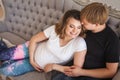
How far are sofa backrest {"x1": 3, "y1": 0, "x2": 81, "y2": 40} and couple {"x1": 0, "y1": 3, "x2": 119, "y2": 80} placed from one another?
1.14 ft

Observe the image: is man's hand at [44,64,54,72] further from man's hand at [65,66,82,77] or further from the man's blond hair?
the man's blond hair

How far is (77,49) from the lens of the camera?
1.62 metres

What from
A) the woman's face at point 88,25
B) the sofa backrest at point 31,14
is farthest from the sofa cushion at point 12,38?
the woman's face at point 88,25

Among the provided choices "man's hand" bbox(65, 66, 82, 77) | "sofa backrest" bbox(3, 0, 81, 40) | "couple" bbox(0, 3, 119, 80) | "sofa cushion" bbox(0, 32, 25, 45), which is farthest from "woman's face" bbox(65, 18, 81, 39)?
"sofa cushion" bbox(0, 32, 25, 45)

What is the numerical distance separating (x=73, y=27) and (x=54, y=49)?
0.84ft

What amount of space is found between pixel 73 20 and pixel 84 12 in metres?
0.13

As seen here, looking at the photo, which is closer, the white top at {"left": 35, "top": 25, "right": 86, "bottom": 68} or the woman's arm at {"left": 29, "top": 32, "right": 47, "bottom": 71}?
the white top at {"left": 35, "top": 25, "right": 86, "bottom": 68}

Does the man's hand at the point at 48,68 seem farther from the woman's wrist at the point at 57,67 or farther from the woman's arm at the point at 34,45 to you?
the woman's arm at the point at 34,45

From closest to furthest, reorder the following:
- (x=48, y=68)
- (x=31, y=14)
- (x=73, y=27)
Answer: (x=73, y=27) < (x=48, y=68) < (x=31, y=14)

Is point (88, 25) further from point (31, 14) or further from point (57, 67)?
point (31, 14)

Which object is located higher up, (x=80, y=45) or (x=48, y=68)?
(x=80, y=45)

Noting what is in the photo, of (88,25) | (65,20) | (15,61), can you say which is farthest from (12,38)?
(88,25)

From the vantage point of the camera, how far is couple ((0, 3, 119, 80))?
1.51 metres

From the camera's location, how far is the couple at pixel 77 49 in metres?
1.51
